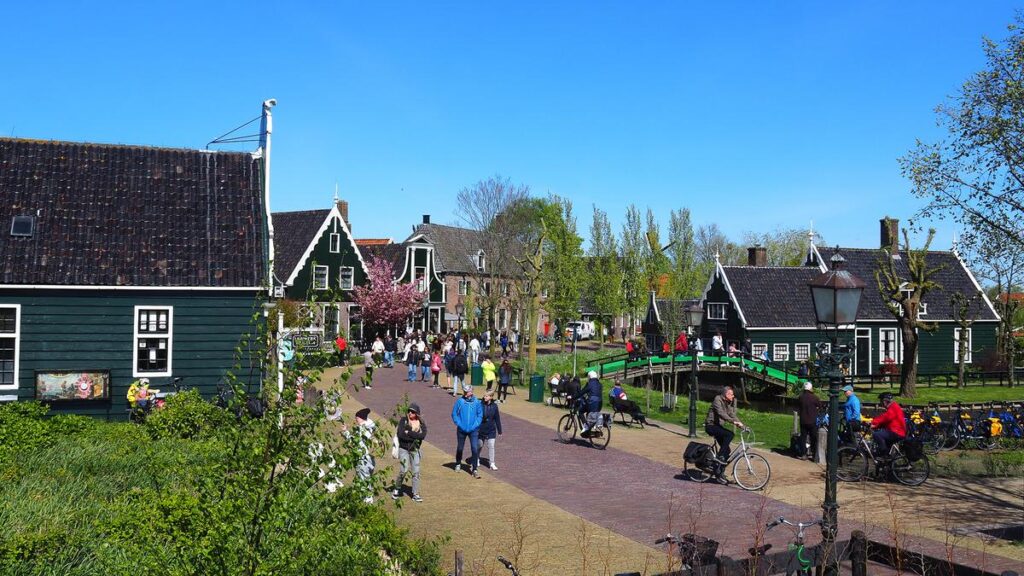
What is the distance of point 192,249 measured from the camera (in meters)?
22.3

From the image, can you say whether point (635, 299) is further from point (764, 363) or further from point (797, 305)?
point (764, 363)

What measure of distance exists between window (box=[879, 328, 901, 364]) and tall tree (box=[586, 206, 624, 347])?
22.2 m

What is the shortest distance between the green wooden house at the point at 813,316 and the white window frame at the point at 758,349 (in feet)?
0.09

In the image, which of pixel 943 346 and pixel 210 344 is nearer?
pixel 210 344

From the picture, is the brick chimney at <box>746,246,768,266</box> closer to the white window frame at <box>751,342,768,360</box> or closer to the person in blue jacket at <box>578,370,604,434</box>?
the white window frame at <box>751,342,768,360</box>

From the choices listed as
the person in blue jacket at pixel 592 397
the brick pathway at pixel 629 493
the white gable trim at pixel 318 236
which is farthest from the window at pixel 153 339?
the white gable trim at pixel 318 236

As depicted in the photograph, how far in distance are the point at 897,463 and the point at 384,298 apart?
41.2m

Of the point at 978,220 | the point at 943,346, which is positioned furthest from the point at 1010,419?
the point at 943,346

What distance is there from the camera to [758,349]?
47.0 metres

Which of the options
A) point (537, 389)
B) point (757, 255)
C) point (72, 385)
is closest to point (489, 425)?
point (72, 385)

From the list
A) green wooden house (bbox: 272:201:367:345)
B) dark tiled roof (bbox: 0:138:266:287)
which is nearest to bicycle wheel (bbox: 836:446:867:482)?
dark tiled roof (bbox: 0:138:266:287)

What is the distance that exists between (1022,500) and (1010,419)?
8.10 m

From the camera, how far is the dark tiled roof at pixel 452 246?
232ft

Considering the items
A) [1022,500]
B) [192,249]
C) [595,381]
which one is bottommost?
[1022,500]
